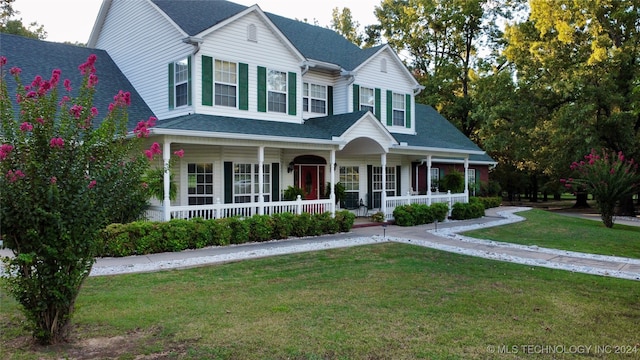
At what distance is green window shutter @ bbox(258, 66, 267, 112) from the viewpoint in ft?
48.6

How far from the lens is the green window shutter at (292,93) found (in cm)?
1566

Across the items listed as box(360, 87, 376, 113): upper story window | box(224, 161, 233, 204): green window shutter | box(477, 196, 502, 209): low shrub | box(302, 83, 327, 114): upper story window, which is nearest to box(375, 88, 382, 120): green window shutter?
box(360, 87, 376, 113): upper story window

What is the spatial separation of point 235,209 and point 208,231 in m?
1.95

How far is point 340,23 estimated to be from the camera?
39781mm

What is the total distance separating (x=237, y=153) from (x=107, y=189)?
33.5 ft

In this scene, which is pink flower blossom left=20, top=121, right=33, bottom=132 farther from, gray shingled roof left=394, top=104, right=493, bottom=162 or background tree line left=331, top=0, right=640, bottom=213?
background tree line left=331, top=0, right=640, bottom=213

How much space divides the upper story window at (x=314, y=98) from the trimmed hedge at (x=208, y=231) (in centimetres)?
486

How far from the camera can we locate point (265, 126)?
14.2 metres

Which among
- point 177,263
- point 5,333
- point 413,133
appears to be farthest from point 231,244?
point 413,133

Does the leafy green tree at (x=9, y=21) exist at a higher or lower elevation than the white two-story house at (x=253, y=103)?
higher

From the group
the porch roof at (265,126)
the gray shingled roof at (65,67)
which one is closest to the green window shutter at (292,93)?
the porch roof at (265,126)

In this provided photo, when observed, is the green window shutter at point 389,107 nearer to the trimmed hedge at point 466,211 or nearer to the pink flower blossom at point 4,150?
the trimmed hedge at point 466,211

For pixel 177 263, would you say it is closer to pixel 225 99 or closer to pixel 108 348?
pixel 108 348

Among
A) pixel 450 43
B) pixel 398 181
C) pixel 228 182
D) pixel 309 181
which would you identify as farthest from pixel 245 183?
pixel 450 43
